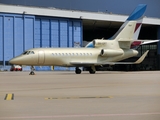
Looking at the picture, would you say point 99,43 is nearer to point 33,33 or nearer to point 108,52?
point 108,52

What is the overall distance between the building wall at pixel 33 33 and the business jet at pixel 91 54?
11876mm

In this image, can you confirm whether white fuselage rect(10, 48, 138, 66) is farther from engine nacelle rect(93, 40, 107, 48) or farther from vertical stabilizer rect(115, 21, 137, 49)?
vertical stabilizer rect(115, 21, 137, 49)

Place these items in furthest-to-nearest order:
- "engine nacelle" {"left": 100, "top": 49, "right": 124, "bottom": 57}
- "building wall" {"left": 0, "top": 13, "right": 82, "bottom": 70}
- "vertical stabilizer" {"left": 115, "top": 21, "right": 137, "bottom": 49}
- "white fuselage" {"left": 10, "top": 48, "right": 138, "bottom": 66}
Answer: "building wall" {"left": 0, "top": 13, "right": 82, "bottom": 70} < "vertical stabilizer" {"left": 115, "top": 21, "right": 137, "bottom": 49} < "engine nacelle" {"left": 100, "top": 49, "right": 124, "bottom": 57} < "white fuselage" {"left": 10, "top": 48, "right": 138, "bottom": 66}

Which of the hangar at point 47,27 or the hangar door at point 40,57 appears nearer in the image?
the hangar door at point 40,57

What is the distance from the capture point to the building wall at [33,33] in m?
52.6

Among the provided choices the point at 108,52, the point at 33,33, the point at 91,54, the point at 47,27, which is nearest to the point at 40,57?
the point at 91,54

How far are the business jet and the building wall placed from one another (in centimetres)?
1188

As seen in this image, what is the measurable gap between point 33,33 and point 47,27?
4.78 m

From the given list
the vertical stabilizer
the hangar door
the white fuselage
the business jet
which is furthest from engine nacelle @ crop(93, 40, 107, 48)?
the hangar door

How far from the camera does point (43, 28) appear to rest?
2616 inches

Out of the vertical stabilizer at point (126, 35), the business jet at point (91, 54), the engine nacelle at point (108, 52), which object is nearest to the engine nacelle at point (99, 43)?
the business jet at point (91, 54)

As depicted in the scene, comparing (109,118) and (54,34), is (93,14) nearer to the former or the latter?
(54,34)

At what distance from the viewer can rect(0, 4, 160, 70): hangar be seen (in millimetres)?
53688

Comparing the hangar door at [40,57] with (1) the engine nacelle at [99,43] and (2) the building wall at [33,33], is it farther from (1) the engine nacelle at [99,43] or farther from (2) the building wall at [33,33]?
(2) the building wall at [33,33]
